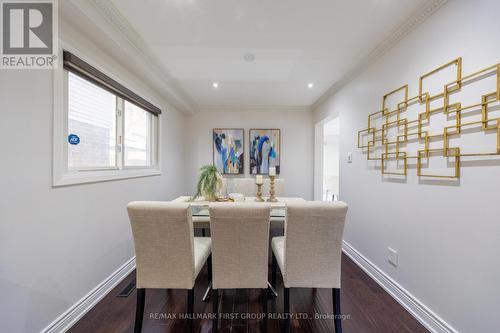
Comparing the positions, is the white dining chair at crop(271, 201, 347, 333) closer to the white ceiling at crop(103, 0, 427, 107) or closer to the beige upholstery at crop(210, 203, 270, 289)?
the beige upholstery at crop(210, 203, 270, 289)

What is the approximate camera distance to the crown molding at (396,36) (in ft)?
4.57

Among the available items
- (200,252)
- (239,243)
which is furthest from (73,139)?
(239,243)

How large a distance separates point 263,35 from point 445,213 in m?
2.05

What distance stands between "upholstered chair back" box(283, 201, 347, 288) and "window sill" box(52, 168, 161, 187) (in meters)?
1.63

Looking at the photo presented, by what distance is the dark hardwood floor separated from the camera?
54.4 inches

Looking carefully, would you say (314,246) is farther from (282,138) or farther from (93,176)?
(282,138)

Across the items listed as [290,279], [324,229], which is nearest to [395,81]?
[324,229]

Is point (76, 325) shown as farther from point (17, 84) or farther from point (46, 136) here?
point (17, 84)

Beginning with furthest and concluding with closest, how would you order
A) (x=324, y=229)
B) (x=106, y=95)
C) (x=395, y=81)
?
(x=106, y=95) → (x=395, y=81) → (x=324, y=229)

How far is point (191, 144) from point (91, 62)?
8.06ft

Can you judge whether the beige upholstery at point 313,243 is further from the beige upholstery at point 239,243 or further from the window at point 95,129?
the window at point 95,129

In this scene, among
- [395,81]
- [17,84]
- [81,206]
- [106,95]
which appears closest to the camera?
[17,84]

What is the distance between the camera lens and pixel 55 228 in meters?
1.31

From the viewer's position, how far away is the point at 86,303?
150 cm
